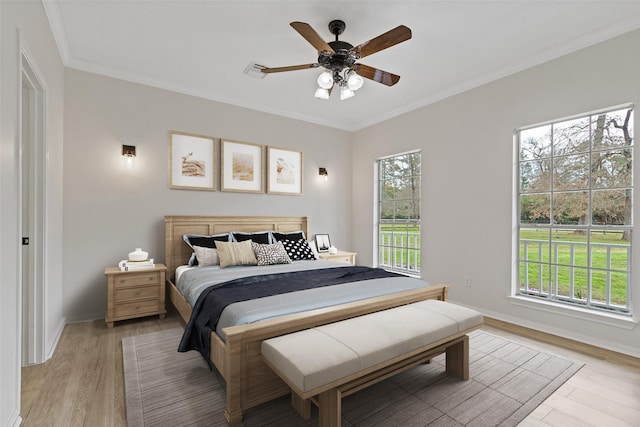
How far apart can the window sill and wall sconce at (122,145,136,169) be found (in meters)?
4.65

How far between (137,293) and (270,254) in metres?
1.48

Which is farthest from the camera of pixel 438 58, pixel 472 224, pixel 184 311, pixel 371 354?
pixel 472 224

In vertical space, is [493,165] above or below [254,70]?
below

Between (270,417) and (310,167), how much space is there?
3.88m

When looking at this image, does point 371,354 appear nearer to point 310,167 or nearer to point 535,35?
point 535,35

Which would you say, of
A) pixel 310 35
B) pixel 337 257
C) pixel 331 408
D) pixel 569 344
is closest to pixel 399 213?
pixel 337 257

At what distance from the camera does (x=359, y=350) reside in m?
1.63

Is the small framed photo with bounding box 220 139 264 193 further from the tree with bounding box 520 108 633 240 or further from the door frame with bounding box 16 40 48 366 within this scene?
the tree with bounding box 520 108 633 240

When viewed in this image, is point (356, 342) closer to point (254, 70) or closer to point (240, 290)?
point (240, 290)

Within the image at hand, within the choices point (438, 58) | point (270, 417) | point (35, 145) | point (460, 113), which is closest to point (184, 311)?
point (270, 417)

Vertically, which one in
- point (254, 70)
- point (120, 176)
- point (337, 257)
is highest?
point (254, 70)

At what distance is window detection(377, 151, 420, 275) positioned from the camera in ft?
15.3

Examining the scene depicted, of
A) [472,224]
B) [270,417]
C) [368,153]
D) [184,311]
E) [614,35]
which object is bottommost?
[270,417]

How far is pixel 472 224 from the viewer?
3.80 meters
